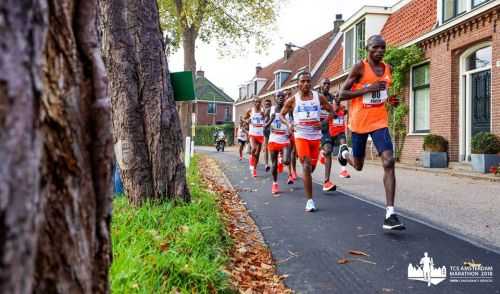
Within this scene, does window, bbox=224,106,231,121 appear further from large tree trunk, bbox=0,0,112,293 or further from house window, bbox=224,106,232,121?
large tree trunk, bbox=0,0,112,293

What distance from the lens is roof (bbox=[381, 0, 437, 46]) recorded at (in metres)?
16.3

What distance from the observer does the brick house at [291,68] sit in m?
30.4

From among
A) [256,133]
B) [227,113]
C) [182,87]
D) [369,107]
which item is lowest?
[256,133]

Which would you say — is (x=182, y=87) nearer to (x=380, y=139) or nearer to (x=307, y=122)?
(x=307, y=122)

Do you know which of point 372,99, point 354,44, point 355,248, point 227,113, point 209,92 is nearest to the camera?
point 355,248

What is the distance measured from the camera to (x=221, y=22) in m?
17.6

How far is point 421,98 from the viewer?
635 inches

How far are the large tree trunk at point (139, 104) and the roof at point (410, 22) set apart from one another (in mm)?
13585

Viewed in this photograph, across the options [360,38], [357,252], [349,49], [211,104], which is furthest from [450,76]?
[211,104]

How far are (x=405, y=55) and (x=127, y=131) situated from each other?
14220 mm

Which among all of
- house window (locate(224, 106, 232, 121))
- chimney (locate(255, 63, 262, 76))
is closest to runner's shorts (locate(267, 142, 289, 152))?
chimney (locate(255, 63, 262, 76))

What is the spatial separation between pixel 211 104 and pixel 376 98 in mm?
59830

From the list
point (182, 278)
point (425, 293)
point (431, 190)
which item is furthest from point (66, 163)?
point (431, 190)

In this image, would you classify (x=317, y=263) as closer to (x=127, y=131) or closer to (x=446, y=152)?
(x=127, y=131)
